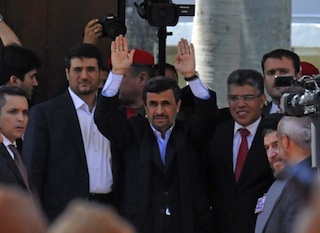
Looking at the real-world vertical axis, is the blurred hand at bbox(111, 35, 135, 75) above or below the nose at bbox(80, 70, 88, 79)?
above

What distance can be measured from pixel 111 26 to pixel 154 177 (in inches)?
57.9

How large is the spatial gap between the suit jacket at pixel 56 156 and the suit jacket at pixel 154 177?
252 mm

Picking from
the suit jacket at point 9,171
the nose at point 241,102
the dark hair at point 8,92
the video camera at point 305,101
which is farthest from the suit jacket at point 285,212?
the dark hair at point 8,92

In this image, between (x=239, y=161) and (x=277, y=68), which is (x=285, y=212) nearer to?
(x=239, y=161)

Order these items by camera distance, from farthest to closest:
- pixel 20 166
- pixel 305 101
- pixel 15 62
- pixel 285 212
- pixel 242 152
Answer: pixel 15 62 < pixel 242 152 < pixel 20 166 < pixel 305 101 < pixel 285 212

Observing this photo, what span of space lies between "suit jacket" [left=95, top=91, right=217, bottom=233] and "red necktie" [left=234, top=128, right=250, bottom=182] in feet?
0.88

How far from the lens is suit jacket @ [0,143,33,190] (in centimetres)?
521

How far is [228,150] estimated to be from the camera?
6109mm

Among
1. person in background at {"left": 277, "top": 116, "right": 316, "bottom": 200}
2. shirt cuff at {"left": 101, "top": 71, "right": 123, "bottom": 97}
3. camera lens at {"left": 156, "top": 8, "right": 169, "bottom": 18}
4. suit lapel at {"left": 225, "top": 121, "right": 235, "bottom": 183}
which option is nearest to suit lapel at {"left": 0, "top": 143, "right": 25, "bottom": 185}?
shirt cuff at {"left": 101, "top": 71, "right": 123, "bottom": 97}

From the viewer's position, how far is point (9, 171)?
208 inches

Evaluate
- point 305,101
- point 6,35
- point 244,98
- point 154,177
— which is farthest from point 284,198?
point 6,35

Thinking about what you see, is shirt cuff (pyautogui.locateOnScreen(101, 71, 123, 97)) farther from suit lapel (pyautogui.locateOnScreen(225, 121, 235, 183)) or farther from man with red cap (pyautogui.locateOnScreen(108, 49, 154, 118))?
suit lapel (pyautogui.locateOnScreen(225, 121, 235, 183))

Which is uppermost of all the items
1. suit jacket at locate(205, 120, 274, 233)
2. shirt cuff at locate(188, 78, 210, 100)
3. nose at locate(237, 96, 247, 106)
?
shirt cuff at locate(188, 78, 210, 100)

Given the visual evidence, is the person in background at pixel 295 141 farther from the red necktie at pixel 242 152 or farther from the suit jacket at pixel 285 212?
the red necktie at pixel 242 152
